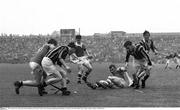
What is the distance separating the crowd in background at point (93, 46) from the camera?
67.4 meters

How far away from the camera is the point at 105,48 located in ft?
249

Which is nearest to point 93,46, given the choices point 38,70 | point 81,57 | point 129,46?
point 81,57

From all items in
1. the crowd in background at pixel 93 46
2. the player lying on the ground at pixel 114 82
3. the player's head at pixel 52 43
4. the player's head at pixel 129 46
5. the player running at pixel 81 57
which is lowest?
the crowd in background at pixel 93 46

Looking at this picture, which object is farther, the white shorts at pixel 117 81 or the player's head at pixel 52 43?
the white shorts at pixel 117 81

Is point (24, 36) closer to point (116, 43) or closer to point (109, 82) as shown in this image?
point (116, 43)

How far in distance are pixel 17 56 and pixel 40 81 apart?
55229 mm

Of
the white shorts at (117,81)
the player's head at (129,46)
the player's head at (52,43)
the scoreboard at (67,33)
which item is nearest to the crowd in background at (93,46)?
the scoreboard at (67,33)

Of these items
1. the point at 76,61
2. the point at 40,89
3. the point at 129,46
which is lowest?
the point at 40,89

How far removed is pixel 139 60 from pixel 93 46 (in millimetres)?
61016

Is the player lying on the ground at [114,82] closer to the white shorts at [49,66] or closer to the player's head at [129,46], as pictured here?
the player's head at [129,46]

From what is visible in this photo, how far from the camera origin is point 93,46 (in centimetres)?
7769

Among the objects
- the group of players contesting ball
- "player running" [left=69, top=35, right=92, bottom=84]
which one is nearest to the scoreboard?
the group of players contesting ball

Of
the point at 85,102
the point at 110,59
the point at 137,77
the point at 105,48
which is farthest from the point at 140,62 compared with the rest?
the point at 105,48

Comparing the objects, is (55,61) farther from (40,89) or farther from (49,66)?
(40,89)
